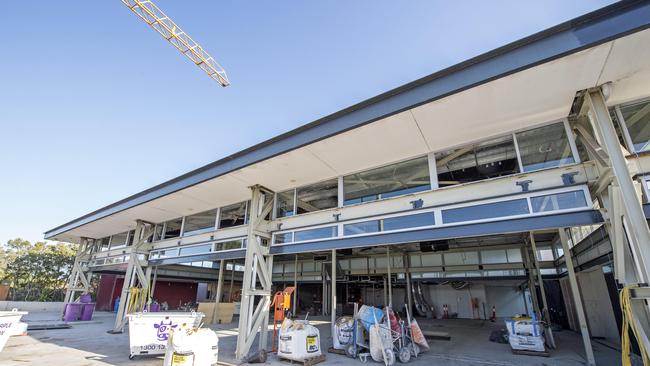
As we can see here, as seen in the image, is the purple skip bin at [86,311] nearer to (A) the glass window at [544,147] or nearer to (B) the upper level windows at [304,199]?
(B) the upper level windows at [304,199]

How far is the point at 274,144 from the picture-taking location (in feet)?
20.1

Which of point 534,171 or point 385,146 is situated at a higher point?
point 385,146

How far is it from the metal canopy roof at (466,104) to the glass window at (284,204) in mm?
558

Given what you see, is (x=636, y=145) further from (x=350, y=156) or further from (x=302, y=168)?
(x=302, y=168)

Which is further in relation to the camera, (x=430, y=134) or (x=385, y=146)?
(x=385, y=146)

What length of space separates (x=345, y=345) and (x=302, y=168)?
4.70 meters

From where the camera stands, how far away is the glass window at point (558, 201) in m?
4.34

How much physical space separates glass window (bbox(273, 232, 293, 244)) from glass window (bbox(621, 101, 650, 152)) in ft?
21.5

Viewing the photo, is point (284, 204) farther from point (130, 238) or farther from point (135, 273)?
point (130, 238)

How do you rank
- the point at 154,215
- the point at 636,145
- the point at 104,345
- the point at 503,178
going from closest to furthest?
1. the point at 636,145
2. the point at 503,178
3. the point at 104,345
4. the point at 154,215

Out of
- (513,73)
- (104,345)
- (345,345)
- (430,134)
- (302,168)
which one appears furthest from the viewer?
(104,345)

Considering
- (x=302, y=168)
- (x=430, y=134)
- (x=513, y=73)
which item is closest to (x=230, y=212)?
(x=302, y=168)

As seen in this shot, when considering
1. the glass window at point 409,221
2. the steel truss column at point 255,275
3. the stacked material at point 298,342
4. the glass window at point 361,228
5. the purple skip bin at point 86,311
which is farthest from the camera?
the purple skip bin at point 86,311

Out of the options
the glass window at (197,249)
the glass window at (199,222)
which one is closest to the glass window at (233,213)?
the glass window at (199,222)
